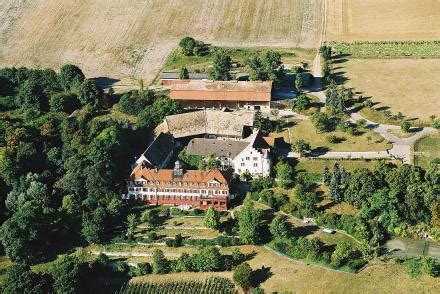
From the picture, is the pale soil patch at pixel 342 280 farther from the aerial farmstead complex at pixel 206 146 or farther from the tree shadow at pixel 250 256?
the aerial farmstead complex at pixel 206 146

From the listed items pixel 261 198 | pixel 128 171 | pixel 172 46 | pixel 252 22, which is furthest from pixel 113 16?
pixel 261 198

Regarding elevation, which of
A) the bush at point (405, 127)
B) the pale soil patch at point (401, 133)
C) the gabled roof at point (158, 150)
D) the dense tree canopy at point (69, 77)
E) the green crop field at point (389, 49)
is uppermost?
the green crop field at point (389, 49)

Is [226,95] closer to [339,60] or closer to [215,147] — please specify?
[215,147]

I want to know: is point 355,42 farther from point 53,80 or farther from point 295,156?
point 53,80

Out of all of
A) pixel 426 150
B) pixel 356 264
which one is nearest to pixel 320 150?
pixel 426 150

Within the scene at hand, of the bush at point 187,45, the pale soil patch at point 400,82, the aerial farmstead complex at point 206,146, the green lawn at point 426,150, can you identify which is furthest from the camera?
the bush at point 187,45

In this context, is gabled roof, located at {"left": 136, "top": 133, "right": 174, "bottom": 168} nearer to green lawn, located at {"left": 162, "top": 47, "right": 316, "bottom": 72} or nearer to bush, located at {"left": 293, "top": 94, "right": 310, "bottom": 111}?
bush, located at {"left": 293, "top": 94, "right": 310, "bottom": 111}

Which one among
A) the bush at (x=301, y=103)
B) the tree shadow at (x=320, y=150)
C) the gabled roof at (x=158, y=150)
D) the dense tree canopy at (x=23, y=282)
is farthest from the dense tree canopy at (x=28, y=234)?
the bush at (x=301, y=103)

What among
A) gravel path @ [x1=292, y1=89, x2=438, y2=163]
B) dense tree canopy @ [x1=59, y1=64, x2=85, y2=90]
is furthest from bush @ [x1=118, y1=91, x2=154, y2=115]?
gravel path @ [x1=292, y1=89, x2=438, y2=163]
